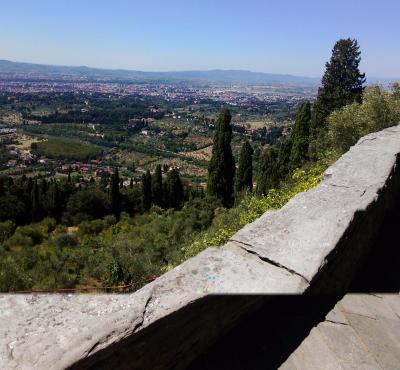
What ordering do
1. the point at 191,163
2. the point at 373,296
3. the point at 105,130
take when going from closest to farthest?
the point at 373,296
the point at 191,163
the point at 105,130

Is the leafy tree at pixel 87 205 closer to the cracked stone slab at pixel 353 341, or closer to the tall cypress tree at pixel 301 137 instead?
the tall cypress tree at pixel 301 137

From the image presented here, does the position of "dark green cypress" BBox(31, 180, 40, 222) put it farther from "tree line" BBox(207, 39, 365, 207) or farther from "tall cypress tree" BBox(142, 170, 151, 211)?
"tree line" BBox(207, 39, 365, 207)

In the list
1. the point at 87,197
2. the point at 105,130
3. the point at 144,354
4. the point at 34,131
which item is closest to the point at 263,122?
the point at 105,130

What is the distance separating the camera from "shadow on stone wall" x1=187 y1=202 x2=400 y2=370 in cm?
222

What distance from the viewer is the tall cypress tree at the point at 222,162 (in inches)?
1293

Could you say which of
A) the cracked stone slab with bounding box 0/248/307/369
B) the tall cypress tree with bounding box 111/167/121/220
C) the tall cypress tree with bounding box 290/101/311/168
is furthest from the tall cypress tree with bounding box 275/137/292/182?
the cracked stone slab with bounding box 0/248/307/369

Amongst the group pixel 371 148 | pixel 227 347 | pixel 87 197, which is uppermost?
pixel 371 148

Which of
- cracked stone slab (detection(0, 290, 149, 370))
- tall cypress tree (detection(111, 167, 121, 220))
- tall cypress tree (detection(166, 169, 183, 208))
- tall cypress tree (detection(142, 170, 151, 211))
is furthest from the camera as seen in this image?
tall cypress tree (detection(166, 169, 183, 208))

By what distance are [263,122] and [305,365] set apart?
17489 centimetres

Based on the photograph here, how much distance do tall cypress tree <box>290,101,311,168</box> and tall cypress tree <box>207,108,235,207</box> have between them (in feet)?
22.5

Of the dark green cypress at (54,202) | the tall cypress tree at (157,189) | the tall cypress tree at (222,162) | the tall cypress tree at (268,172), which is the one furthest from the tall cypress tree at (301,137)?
the dark green cypress at (54,202)

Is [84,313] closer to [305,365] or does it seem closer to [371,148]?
[305,365]

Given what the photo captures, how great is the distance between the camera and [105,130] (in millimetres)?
162500

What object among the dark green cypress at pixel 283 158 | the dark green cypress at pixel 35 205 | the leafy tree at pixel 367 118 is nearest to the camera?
the leafy tree at pixel 367 118
